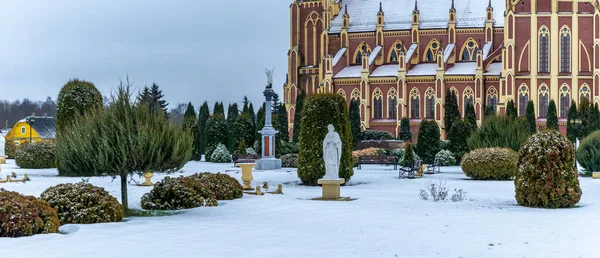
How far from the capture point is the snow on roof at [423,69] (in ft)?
227

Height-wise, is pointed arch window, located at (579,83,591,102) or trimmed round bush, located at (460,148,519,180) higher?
pointed arch window, located at (579,83,591,102)

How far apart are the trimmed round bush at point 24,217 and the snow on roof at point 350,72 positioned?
58056 millimetres

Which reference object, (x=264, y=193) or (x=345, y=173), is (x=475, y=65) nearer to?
(x=345, y=173)

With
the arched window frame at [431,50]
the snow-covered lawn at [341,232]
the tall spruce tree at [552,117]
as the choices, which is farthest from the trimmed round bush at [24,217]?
the arched window frame at [431,50]

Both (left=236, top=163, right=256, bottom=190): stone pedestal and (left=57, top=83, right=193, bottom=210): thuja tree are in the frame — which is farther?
(left=236, top=163, right=256, bottom=190): stone pedestal

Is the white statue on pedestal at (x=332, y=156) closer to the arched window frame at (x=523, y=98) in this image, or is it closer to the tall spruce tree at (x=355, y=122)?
the tall spruce tree at (x=355, y=122)

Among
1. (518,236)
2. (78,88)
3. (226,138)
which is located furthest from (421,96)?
(518,236)

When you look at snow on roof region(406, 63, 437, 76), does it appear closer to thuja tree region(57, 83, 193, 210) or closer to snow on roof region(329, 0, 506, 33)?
snow on roof region(329, 0, 506, 33)

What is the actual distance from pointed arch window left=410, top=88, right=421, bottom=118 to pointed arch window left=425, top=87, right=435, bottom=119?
748 millimetres

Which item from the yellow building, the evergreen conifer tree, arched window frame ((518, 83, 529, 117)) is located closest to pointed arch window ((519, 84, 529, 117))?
arched window frame ((518, 83, 529, 117))

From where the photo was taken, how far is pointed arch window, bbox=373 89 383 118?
7075 cm

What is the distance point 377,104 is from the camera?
70.9 meters

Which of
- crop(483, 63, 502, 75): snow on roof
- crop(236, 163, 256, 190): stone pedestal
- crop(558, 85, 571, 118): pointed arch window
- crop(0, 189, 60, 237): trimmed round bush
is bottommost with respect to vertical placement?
crop(0, 189, 60, 237): trimmed round bush

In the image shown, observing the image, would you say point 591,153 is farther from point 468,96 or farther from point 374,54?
point 374,54
